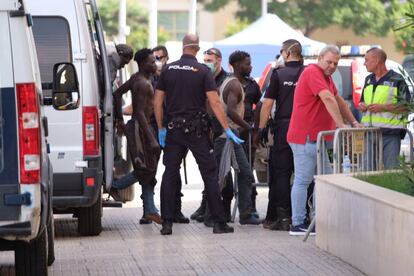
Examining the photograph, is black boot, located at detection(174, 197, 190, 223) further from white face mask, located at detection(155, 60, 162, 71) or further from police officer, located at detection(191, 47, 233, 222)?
white face mask, located at detection(155, 60, 162, 71)

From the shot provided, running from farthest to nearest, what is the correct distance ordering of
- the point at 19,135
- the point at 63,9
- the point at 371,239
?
the point at 63,9
the point at 371,239
the point at 19,135

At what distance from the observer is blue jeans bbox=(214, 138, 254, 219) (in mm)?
14984

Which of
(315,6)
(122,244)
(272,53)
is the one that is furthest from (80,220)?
(315,6)

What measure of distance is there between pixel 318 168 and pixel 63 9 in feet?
9.31

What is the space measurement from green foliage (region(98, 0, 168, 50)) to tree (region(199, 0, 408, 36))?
8.26m

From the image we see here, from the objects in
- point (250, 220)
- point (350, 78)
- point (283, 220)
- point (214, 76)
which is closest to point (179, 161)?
point (283, 220)

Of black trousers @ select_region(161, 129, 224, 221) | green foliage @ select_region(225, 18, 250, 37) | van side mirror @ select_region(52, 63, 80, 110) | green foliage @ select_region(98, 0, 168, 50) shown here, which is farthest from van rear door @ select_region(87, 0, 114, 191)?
green foliage @ select_region(98, 0, 168, 50)

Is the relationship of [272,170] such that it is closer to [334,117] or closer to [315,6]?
[334,117]

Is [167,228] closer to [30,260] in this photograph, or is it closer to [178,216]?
[178,216]

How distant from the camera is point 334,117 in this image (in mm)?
13422

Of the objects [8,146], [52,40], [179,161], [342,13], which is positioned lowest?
[179,161]

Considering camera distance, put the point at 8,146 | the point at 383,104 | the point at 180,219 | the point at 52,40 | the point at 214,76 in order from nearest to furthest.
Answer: the point at 8,146
the point at 52,40
the point at 383,104
the point at 180,219
the point at 214,76

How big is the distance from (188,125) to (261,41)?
1984 centimetres

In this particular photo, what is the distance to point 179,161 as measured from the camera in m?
14.0
